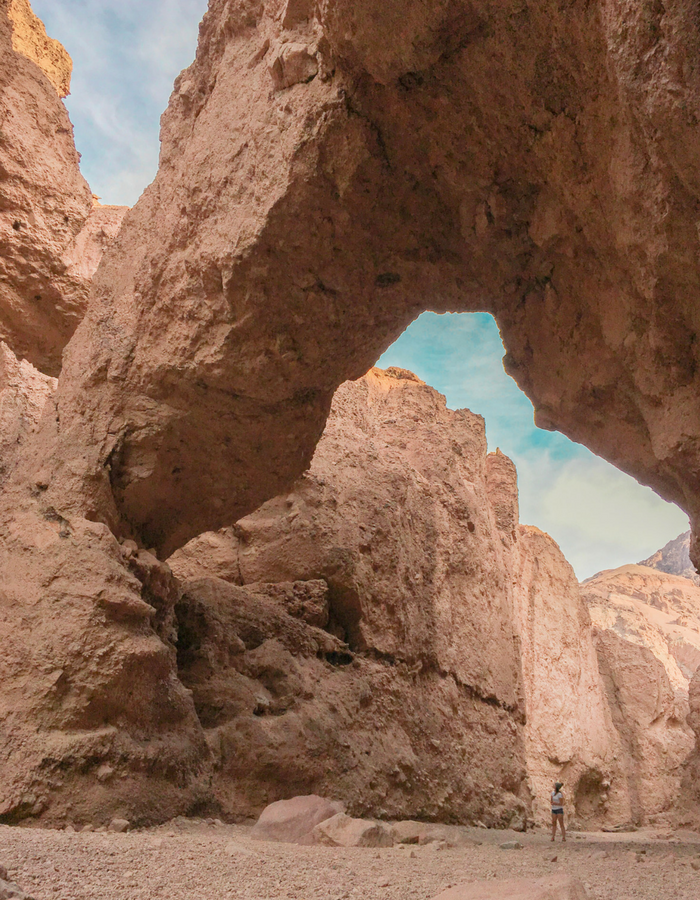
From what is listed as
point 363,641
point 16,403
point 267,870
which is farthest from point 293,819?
point 16,403

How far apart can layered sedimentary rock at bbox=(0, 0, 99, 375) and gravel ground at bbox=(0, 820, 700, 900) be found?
6.58 meters

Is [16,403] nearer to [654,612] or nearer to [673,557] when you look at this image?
[654,612]

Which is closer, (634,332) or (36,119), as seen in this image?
(634,332)

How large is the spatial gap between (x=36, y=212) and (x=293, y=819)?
7285 mm

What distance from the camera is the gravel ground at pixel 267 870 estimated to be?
2.30 m

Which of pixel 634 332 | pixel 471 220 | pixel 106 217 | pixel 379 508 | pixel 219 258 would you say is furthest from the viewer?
pixel 106 217

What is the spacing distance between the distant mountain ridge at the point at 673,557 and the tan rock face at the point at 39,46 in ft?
139

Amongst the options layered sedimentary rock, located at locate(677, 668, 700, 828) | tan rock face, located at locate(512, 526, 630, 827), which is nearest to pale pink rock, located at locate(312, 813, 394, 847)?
layered sedimentary rock, located at locate(677, 668, 700, 828)

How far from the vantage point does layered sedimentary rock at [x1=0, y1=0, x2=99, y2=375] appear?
816 centimetres

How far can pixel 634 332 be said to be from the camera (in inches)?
177

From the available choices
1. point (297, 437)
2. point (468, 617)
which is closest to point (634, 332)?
point (297, 437)

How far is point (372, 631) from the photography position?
7566 millimetres

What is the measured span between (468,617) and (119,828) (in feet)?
20.7

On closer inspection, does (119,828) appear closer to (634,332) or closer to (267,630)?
(267,630)
